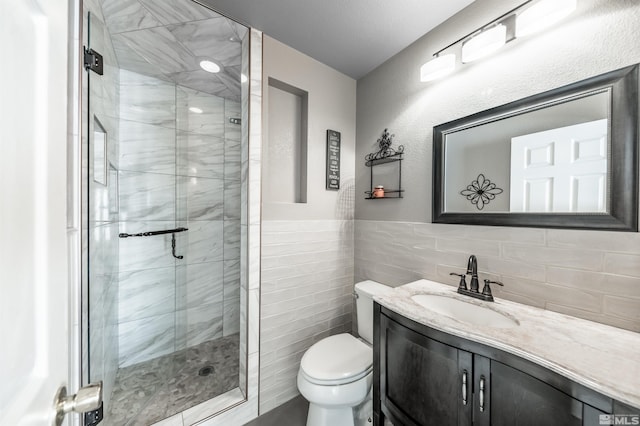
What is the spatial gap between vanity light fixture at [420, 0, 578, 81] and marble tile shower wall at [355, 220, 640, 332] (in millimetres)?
907

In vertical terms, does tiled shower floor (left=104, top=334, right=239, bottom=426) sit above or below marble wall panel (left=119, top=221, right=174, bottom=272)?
below

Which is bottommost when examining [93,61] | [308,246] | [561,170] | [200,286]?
[200,286]

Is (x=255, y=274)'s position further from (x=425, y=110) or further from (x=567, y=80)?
(x=567, y=80)

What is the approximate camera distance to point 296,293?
175 cm

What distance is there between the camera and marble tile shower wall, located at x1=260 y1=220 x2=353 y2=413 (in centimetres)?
162

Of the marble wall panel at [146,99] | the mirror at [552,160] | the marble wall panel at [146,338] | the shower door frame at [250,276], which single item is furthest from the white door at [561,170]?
the marble wall panel at [146,338]

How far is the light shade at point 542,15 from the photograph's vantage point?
0.99 meters

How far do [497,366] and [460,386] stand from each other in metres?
0.17

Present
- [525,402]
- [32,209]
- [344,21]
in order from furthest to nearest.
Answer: [344,21] → [525,402] → [32,209]

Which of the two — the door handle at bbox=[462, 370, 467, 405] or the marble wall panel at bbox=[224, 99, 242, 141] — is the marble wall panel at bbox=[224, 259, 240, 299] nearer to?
the marble wall panel at bbox=[224, 99, 242, 141]

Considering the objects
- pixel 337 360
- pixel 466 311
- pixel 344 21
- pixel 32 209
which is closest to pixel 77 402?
pixel 32 209

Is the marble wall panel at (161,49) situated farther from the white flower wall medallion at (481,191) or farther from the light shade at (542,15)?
the white flower wall medallion at (481,191)

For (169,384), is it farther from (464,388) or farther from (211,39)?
(211,39)

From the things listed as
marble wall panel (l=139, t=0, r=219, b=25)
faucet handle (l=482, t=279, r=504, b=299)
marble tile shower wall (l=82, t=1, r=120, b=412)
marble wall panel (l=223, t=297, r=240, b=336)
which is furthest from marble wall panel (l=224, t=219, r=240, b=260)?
faucet handle (l=482, t=279, r=504, b=299)
